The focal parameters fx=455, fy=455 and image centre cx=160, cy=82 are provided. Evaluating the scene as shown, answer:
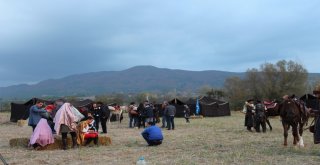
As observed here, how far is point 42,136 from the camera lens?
49.0ft

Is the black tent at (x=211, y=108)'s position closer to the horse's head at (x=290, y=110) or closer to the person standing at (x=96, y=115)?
the person standing at (x=96, y=115)

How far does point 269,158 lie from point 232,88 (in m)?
67.6

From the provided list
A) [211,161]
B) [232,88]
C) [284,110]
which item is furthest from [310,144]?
[232,88]

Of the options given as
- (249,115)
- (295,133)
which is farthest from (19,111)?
(295,133)

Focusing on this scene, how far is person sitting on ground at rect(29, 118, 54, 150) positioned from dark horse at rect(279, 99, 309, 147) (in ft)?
25.0

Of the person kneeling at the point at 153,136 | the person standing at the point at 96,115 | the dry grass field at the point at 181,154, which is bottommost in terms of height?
the dry grass field at the point at 181,154

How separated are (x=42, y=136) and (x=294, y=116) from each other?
26.6ft

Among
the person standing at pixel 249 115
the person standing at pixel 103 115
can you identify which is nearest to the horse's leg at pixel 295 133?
the person standing at pixel 249 115

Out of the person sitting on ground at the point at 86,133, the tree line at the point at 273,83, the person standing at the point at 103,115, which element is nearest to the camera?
the person sitting on ground at the point at 86,133

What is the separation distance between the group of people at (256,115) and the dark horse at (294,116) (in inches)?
270

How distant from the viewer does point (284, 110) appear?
47.4 feet

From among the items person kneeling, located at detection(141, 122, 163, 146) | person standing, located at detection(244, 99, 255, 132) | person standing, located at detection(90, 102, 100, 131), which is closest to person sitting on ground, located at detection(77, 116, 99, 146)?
person kneeling, located at detection(141, 122, 163, 146)

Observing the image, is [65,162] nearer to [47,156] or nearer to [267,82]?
[47,156]

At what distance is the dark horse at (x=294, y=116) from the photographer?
14234mm
